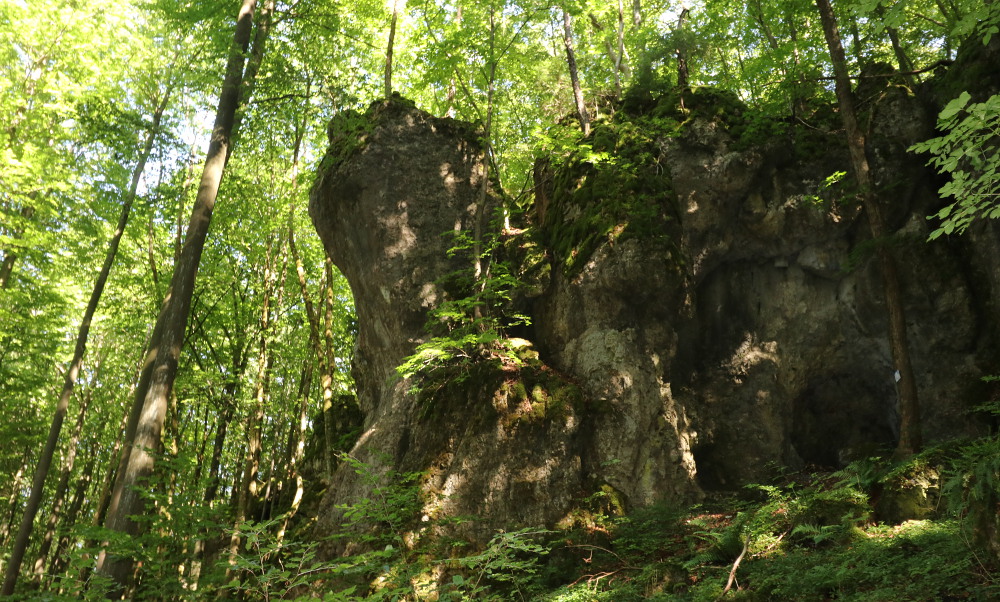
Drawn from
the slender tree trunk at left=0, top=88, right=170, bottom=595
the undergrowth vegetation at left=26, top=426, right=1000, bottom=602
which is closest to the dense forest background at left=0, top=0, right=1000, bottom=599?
the slender tree trunk at left=0, top=88, right=170, bottom=595

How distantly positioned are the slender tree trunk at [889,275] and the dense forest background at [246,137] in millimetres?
303

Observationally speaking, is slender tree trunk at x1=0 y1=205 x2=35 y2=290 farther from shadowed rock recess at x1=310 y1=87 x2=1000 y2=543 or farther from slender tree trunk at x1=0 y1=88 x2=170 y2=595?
shadowed rock recess at x1=310 y1=87 x2=1000 y2=543

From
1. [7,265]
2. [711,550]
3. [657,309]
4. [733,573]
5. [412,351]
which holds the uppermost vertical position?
[7,265]

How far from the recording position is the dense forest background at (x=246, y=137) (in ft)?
33.0

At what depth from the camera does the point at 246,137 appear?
11.0 meters

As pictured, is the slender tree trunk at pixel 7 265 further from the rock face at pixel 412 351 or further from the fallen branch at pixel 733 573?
the fallen branch at pixel 733 573

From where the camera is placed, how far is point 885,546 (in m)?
6.11

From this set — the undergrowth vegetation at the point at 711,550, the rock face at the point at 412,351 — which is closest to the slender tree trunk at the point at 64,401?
the rock face at the point at 412,351

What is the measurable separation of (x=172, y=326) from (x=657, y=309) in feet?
24.1

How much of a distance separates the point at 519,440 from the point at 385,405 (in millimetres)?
3259

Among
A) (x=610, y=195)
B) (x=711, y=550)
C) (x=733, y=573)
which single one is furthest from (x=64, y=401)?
(x=733, y=573)

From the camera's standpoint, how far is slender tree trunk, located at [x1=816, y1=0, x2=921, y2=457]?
8109mm

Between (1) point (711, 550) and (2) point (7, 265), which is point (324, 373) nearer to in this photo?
(2) point (7, 265)

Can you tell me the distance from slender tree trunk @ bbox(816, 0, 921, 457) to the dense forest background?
0.99 feet
